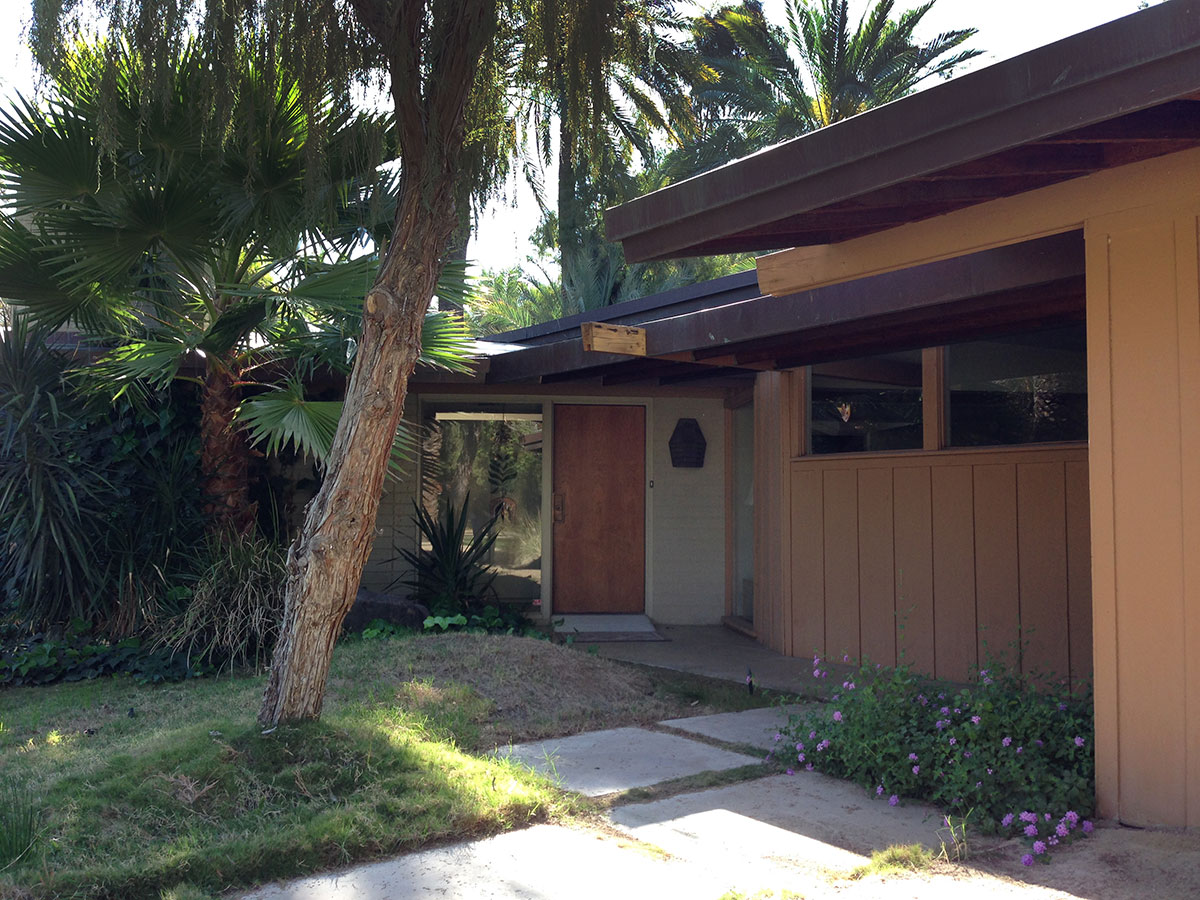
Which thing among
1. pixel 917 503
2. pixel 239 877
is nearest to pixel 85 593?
pixel 239 877

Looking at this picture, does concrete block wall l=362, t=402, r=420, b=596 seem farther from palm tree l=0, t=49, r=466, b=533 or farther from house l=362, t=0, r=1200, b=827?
palm tree l=0, t=49, r=466, b=533

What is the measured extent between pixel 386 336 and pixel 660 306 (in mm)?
5361

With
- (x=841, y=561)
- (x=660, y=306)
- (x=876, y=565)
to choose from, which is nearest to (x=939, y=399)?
(x=876, y=565)

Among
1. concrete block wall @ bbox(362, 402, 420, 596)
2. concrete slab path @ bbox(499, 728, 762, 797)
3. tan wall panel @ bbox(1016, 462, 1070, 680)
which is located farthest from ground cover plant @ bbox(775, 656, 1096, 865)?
concrete block wall @ bbox(362, 402, 420, 596)

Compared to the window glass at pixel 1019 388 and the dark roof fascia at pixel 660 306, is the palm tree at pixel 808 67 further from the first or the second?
the window glass at pixel 1019 388

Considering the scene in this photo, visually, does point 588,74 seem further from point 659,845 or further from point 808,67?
point 808,67

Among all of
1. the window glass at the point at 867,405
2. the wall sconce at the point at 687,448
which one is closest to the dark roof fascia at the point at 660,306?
the wall sconce at the point at 687,448

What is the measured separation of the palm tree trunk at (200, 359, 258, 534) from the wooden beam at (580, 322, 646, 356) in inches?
104

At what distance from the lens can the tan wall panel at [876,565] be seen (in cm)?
676

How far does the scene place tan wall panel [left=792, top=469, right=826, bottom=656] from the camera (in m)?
7.29

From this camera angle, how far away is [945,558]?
253 inches

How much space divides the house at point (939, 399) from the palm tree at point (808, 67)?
1030 centimetres

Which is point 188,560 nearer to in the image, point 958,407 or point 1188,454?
point 958,407

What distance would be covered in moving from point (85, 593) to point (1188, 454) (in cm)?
713
